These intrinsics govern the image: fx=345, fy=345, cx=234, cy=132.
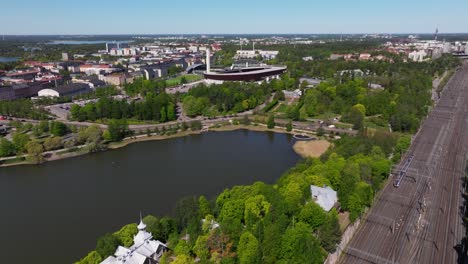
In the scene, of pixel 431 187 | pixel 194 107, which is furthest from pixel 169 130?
pixel 431 187

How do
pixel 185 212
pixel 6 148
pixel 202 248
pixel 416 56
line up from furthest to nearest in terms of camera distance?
pixel 416 56, pixel 6 148, pixel 185 212, pixel 202 248

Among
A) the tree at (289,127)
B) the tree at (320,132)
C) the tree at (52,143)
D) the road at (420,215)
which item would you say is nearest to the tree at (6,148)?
the tree at (52,143)

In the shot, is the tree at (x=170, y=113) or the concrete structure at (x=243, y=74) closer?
the tree at (x=170, y=113)

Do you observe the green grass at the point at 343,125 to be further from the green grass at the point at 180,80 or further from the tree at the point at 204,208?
the green grass at the point at 180,80

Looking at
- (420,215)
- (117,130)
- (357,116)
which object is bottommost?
(420,215)

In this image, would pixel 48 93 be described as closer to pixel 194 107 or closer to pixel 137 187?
pixel 194 107

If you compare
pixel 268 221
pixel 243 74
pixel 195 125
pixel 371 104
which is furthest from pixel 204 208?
pixel 243 74

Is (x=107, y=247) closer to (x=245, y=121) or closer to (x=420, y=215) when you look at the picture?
(x=420, y=215)
